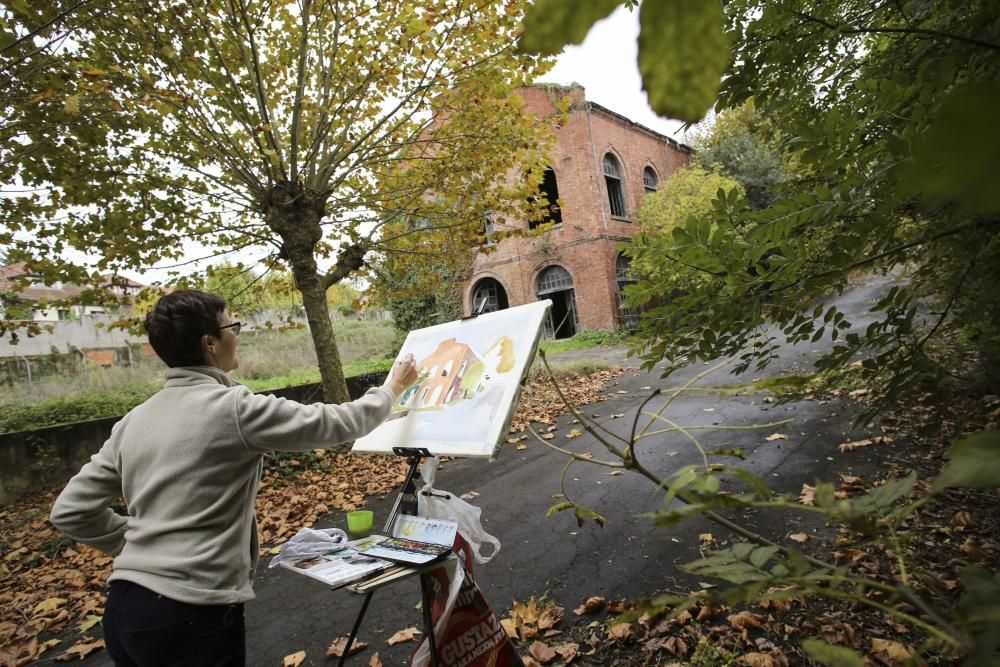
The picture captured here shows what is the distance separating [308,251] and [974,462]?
7.30 m

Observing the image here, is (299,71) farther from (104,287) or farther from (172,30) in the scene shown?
(104,287)

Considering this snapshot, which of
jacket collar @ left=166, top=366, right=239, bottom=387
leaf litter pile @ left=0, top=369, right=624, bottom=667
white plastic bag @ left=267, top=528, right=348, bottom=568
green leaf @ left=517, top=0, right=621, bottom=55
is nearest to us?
green leaf @ left=517, top=0, right=621, bottom=55

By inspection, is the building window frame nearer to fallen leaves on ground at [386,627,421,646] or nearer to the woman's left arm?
fallen leaves on ground at [386,627,421,646]

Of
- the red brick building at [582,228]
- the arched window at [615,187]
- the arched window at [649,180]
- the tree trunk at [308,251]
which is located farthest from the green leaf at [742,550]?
the arched window at [649,180]

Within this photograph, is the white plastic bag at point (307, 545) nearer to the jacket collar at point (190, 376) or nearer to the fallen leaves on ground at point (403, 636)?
the jacket collar at point (190, 376)

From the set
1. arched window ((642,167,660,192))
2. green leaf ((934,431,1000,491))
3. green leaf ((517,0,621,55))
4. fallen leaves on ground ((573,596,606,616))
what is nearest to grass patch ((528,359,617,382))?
fallen leaves on ground ((573,596,606,616))

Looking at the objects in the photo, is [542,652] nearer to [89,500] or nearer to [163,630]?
[163,630]

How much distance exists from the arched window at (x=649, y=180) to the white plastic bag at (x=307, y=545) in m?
22.2

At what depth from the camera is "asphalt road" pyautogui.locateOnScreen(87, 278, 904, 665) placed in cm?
328

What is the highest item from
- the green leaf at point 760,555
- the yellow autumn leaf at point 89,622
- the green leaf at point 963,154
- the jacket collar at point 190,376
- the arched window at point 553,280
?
the arched window at point 553,280

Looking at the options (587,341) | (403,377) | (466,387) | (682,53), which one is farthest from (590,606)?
(587,341)

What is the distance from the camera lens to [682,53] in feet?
1.52

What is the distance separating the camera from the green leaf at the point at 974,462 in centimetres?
48

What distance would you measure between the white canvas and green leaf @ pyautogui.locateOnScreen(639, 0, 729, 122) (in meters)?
1.91
